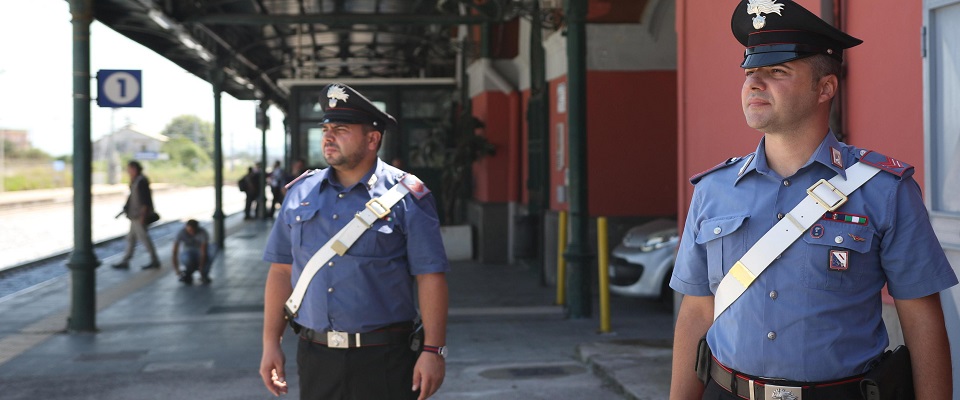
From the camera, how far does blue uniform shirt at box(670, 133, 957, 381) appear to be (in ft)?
8.40

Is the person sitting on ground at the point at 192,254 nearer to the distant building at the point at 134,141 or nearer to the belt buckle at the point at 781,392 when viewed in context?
the belt buckle at the point at 781,392

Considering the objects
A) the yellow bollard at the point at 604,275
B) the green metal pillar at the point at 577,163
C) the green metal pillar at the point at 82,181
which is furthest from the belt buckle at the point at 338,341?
the green metal pillar at the point at 82,181

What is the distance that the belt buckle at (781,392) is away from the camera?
8.59ft

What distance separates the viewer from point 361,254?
414 cm

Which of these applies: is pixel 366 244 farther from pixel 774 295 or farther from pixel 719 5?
pixel 719 5

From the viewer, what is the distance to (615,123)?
12812 millimetres

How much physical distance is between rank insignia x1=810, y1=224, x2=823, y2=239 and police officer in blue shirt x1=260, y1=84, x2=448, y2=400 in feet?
5.87

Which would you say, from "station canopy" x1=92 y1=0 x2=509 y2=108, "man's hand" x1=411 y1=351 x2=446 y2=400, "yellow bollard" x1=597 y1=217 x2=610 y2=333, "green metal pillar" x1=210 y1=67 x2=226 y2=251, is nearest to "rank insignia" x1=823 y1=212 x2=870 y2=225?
"man's hand" x1=411 y1=351 x2=446 y2=400

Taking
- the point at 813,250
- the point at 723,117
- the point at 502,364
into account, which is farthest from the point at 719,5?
the point at 813,250

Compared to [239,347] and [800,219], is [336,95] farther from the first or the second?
[239,347]

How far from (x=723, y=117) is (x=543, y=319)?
12.3ft

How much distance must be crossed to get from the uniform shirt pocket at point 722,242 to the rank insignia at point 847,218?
0.19 m

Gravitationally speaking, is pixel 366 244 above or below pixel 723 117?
below

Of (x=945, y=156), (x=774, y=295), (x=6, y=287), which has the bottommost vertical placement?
(x=6, y=287)
